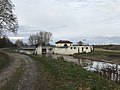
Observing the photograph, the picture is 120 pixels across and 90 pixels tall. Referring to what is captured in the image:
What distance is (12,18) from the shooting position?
50.6 meters

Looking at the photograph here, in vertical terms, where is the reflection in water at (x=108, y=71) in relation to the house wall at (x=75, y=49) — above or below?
below

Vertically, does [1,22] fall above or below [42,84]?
above

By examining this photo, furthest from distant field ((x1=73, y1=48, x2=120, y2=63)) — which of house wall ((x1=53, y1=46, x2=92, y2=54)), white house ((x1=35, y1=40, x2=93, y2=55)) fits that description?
white house ((x1=35, y1=40, x2=93, y2=55))

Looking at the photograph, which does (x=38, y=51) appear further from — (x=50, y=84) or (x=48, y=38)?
(x=50, y=84)

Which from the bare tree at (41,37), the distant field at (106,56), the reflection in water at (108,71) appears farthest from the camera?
the bare tree at (41,37)

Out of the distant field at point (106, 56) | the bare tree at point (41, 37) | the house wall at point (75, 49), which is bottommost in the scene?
the distant field at point (106, 56)

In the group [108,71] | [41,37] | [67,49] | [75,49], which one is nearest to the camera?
[108,71]

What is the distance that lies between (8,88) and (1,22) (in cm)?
3696

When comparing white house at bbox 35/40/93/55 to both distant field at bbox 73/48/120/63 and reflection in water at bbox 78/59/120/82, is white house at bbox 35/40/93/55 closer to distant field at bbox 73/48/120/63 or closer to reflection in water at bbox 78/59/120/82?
distant field at bbox 73/48/120/63

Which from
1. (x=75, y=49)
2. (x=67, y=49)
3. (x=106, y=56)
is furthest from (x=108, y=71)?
(x=67, y=49)

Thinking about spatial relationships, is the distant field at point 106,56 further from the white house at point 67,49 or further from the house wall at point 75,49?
the white house at point 67,49

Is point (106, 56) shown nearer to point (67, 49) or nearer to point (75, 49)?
point (75, 49)

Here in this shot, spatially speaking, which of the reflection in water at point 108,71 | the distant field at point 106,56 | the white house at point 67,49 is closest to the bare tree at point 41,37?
the white house at point 67,49

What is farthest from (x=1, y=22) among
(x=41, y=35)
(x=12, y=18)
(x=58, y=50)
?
(x=41, y=35)
